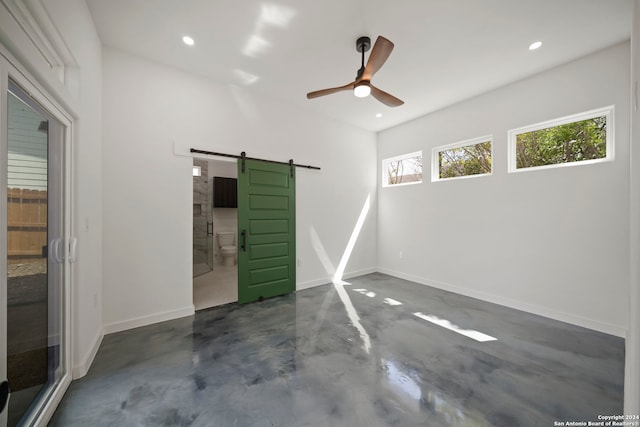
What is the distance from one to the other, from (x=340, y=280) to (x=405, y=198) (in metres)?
2.11

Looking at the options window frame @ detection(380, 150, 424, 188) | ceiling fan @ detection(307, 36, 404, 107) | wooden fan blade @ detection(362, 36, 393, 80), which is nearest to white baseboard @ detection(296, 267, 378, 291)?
window frame @ detection(380, 150, 424, 188)

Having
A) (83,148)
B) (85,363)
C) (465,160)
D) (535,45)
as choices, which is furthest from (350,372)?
(535,45)

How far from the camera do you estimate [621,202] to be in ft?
8.61

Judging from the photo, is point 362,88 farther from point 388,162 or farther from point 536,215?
point 388,162

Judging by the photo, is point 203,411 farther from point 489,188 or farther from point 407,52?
point 489,188

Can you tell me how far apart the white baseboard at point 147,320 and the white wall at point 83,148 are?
6.0 inches

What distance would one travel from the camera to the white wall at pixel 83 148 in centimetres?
171

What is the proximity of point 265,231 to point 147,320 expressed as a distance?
182 centimetres

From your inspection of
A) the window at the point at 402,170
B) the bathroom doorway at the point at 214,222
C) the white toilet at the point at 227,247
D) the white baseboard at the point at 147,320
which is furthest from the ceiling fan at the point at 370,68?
the white toilet at the point at 227,247

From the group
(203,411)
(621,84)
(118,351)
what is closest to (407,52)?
(621,84)

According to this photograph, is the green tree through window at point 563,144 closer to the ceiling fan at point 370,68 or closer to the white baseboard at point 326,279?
the ceiling fan at point 370,68

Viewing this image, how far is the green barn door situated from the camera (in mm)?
3596

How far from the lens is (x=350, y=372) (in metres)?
2.05

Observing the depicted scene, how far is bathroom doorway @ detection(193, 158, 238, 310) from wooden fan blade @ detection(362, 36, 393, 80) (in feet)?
12.4
